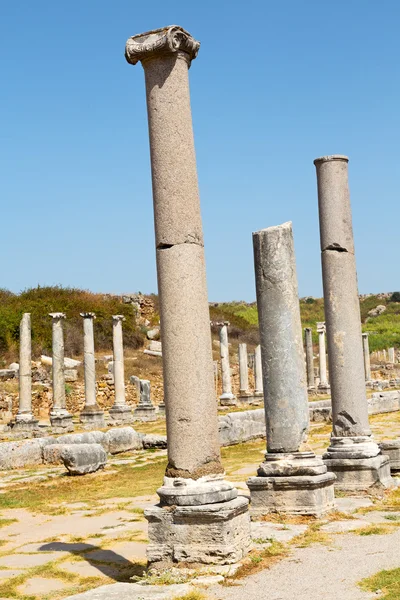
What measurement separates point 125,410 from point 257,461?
11232 millimetres

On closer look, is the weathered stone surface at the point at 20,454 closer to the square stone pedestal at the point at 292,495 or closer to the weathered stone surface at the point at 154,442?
the weathered stone surface at the point at 154,442

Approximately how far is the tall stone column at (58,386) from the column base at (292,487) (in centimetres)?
1480

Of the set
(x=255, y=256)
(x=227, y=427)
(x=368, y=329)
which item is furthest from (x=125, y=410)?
(x=368, y=329)

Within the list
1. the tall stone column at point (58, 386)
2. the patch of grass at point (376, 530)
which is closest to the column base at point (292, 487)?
the patch of grass at point (376, 530)

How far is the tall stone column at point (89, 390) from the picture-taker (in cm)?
2408

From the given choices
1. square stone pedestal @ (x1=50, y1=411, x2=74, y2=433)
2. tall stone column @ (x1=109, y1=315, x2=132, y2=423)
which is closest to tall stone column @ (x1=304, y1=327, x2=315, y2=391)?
tall stone column @ (x1=109, y1=315, x2=132, y2=423)

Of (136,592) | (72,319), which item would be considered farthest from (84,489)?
(72,319)

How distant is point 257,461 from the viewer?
1486cm

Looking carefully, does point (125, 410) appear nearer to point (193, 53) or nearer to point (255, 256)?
point (255, 256)

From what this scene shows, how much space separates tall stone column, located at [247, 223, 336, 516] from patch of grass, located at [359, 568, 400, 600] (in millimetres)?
2487

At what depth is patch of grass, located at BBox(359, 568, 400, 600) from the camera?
525 centimetres

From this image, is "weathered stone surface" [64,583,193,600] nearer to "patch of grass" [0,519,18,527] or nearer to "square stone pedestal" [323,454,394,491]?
"patch of grass" [0,519,18,527]

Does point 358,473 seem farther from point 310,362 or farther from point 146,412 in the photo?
point 310,362

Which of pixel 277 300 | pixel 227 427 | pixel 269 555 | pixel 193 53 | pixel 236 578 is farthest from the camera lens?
pixel 227 427
